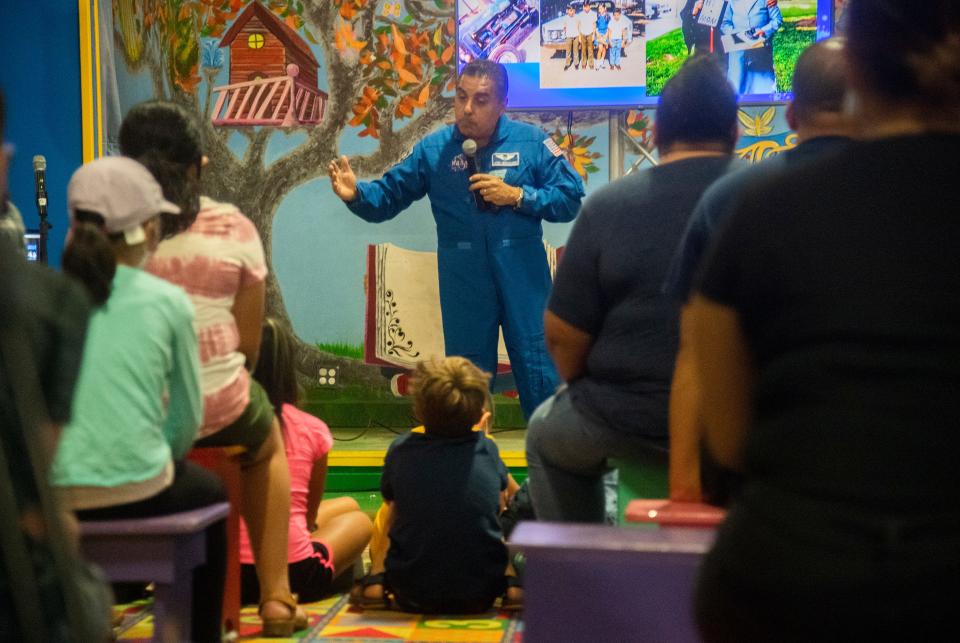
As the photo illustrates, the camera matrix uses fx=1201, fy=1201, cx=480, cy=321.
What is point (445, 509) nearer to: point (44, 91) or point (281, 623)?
point (281, 623)

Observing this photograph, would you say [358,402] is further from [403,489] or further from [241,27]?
[403,489]

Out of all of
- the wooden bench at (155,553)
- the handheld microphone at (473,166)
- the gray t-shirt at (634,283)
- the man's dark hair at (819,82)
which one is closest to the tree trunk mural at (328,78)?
the handheld microphone at (473,166)

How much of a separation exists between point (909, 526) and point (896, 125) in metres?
0.36

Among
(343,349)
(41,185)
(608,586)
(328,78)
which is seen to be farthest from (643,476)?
(328,78)

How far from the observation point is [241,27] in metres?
5.64

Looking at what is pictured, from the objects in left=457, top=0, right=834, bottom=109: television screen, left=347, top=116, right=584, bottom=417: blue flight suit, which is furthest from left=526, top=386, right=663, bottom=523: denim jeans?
left=457, top=0, right=834, bottom=109: television screen

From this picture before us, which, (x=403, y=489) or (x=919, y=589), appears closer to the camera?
(x=919, y=589)

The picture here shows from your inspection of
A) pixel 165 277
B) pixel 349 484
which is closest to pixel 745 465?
pixel 165 277

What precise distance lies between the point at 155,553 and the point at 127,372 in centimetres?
31

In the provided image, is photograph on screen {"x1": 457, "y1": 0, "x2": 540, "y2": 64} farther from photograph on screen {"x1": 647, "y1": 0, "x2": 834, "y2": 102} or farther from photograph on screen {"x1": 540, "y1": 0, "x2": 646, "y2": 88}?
photograph on screen {"x1": 647, "y1": 0, "x2": 834, "y2": 102}

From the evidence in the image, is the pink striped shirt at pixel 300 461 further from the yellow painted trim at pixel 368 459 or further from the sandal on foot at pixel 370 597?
the yellow painted trim at pixel 368 459

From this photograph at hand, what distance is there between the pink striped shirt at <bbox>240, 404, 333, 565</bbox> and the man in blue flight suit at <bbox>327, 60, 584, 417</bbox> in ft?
4.54

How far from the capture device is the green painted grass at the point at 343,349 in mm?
5676

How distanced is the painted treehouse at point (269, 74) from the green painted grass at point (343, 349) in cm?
105
